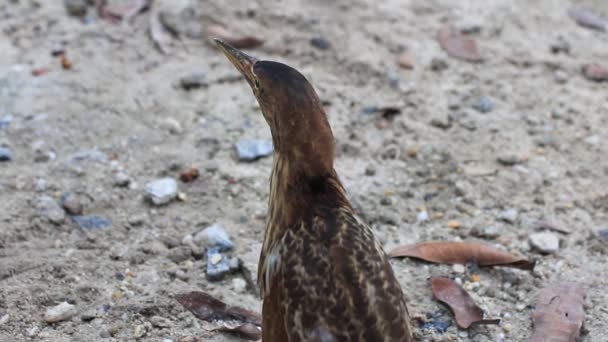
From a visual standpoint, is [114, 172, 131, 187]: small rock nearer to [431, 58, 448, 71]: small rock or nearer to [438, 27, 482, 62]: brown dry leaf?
[431, 58, 448, 71]: small rock

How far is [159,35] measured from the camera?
6.00 meters

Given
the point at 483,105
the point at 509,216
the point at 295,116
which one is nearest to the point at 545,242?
the point at 509,216

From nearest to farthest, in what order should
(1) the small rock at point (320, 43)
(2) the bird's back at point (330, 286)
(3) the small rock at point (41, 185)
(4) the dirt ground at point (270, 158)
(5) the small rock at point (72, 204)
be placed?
(2) the bird's back at point (330, 286) → (4) the dirt ground at point (270, 158) → (5) the small rock at point (72, 204) → (3) the small rock at point (41, 185) → (1) the small rock at point (320, 43)

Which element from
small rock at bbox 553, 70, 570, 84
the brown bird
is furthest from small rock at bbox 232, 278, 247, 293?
small rock at bbox 553, 70, 570, 84

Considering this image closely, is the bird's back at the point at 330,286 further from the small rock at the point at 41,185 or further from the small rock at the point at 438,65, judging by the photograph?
the small rock at the point at 438,65

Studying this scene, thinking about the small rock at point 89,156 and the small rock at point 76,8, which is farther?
the small rock at point 76,8

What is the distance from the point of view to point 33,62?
5695 millimetres

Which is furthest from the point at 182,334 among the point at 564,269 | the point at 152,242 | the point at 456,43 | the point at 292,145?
the point at 456,43

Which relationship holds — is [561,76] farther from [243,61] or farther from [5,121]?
[5,121]

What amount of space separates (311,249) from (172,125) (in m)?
2.26

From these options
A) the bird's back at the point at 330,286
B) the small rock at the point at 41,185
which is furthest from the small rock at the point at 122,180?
the bird's back at the point at 330,286

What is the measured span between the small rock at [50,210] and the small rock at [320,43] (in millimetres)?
2345

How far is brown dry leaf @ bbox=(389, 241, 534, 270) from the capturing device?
4164mm

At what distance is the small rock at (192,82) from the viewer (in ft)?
18.3
